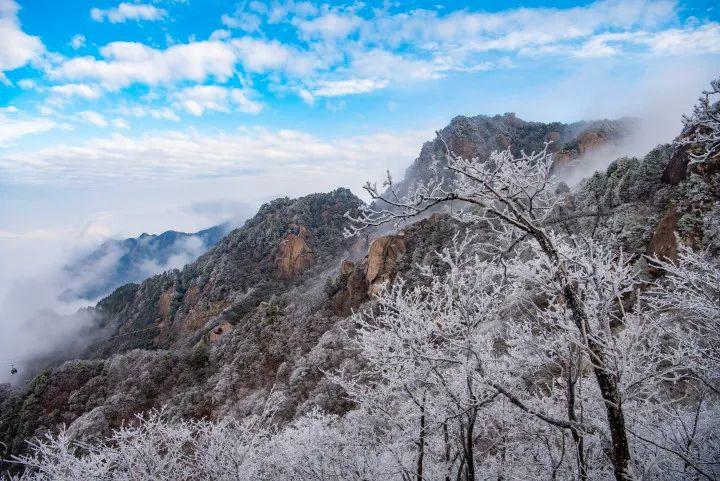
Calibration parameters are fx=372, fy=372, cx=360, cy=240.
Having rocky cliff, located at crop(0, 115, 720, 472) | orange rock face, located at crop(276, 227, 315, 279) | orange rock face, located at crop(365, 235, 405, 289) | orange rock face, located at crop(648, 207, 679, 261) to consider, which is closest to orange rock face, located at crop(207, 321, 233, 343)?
rocky cliff, located at crop(0, 115, 720, 472)

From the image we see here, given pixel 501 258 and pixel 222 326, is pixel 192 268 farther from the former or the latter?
pixel 501 258

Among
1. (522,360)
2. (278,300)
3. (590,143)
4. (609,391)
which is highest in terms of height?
(590,143)

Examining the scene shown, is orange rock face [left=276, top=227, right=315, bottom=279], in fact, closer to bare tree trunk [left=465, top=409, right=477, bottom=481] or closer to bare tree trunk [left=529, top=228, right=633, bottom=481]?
bare tree trunk [left=465, top=409, right=477, bottom=481]

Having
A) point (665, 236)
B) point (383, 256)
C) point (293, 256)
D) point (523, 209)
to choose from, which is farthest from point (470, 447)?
point (293, 256)

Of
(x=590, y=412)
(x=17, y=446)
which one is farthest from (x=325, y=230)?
(x=590, y=412)

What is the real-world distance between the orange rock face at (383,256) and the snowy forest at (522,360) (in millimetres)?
20799

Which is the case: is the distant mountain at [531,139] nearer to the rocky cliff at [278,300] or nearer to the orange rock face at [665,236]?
Answer: the rocky cliff at [278,300]

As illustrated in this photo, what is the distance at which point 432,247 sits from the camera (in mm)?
41156

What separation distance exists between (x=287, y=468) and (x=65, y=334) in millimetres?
106044

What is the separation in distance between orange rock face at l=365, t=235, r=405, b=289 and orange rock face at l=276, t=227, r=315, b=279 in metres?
27.6

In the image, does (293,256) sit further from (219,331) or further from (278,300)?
(219,331)

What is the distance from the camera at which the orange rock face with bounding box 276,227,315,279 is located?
67.8 meters

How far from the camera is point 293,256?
2721 inches

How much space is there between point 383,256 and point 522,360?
3511 cm
